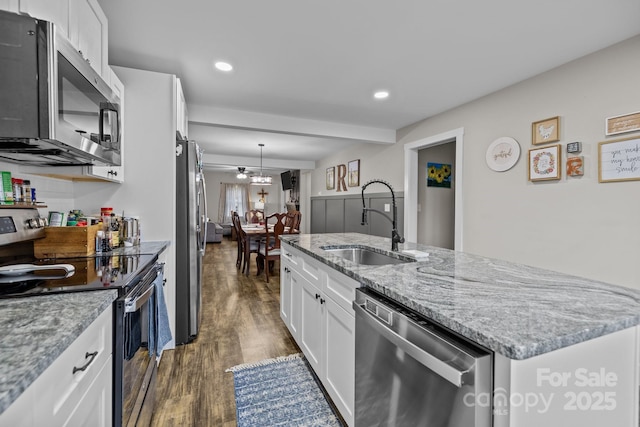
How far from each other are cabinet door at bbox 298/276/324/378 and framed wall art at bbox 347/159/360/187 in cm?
381

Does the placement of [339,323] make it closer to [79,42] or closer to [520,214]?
[79,42]

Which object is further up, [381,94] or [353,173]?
[381,94]

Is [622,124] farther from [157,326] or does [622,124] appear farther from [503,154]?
[157,326]

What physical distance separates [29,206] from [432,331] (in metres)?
2.08

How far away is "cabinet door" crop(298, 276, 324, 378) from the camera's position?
1.76 meters

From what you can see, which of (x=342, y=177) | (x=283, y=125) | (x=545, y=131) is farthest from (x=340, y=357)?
(x=342, y=177)

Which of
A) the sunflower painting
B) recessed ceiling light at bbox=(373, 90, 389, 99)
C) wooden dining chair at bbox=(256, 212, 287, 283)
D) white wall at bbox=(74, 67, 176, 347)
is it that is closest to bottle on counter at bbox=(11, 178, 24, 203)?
white wall at bbox=(74, 67, 176, 347)

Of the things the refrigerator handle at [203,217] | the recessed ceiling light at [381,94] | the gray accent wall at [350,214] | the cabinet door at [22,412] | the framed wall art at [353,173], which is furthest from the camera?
the framed wall art at [353,173]

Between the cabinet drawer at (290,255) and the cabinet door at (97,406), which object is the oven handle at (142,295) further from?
the cabinet drawer at (290,255)

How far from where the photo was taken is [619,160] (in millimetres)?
2045

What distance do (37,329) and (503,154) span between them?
11.2ft

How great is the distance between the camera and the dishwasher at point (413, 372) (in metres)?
0.70

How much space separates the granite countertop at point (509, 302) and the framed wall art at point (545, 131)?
5.47ft

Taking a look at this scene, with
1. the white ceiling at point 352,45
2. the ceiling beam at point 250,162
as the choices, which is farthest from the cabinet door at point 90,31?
the ceiling beam at point 250,162
